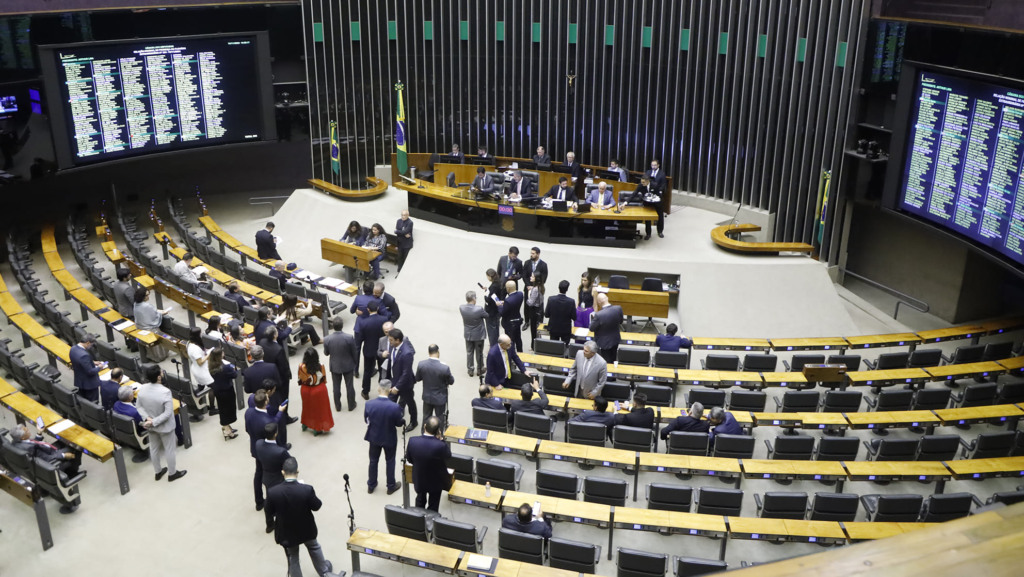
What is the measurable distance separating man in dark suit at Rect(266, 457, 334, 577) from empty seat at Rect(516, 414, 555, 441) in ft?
8.90

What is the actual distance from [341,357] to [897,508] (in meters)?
6.10

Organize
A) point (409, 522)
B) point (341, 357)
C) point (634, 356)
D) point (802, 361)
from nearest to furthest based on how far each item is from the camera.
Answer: point (409, 522) → point (341, 357) → point (634, 356) → point (802, 361)

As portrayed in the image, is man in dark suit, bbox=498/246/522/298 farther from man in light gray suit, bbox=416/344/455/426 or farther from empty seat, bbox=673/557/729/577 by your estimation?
empty seat, bbox=673/557/729/577

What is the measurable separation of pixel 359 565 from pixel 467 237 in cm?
826

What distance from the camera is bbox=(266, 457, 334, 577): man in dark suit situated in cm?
661

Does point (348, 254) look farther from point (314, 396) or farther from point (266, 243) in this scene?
point (314, 396)

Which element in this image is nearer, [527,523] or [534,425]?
→ [527,523]

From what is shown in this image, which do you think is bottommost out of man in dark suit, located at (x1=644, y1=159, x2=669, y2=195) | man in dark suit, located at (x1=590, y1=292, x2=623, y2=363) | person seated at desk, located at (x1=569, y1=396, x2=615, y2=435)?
person seated at desk, located at (x1=569, y1=396, x2=615, y2=435)

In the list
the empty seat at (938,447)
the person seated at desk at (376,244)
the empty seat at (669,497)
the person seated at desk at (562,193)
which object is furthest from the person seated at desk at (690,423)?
the person seated at desk at (376,244)

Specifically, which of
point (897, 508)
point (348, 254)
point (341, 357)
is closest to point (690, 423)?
point (897, 508)

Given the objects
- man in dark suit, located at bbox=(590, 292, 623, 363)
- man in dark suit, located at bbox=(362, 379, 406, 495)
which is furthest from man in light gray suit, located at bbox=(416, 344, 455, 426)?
man in dark suit, located at bbox=(590, 292, 623, 363)

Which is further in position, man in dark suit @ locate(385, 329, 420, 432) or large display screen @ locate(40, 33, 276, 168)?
large display screen @ locate(40, 33, 276, 168)

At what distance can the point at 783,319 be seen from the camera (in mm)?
13344

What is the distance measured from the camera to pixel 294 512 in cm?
670
